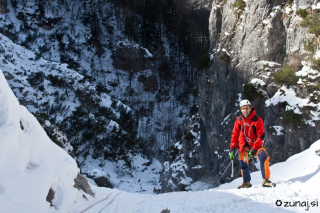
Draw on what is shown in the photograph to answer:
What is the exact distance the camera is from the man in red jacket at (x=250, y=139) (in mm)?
5402

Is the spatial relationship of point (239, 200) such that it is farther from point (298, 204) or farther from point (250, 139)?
point (250, 139)

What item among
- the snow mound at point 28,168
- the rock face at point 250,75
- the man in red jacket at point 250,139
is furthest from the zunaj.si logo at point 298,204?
the rock face at point 250,75

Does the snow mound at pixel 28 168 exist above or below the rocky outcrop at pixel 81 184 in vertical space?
above

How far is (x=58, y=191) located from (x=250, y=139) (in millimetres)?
3828

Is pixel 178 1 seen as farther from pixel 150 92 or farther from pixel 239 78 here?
pixel 239 78

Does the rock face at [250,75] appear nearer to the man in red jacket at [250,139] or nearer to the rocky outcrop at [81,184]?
the man in red jacket at [250,139]

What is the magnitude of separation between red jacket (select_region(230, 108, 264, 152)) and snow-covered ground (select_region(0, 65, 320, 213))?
1044mm

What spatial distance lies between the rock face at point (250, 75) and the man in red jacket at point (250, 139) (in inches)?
238

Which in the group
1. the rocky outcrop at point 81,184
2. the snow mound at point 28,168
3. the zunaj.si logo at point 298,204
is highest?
the snow mound at point 28,168

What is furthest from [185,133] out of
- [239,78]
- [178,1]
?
[178,1]

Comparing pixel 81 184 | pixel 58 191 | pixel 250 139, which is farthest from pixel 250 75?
pixel 58 191

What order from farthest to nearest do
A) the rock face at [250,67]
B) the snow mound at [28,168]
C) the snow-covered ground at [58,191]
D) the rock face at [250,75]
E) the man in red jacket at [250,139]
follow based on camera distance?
1. the rock face at [250,67]
2. the rock face at [250,75]
3. the man in red jacket at [250,139]
4. the snow-covered ground at [58,191]
5. the snow mound at [28,168]

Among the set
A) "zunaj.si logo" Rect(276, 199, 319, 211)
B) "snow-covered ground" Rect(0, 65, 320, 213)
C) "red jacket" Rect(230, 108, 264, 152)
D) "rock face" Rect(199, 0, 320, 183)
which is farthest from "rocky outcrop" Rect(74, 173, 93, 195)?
"rock face" Rect(199, 0, 320, 183)

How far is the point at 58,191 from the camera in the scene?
13.9ft
